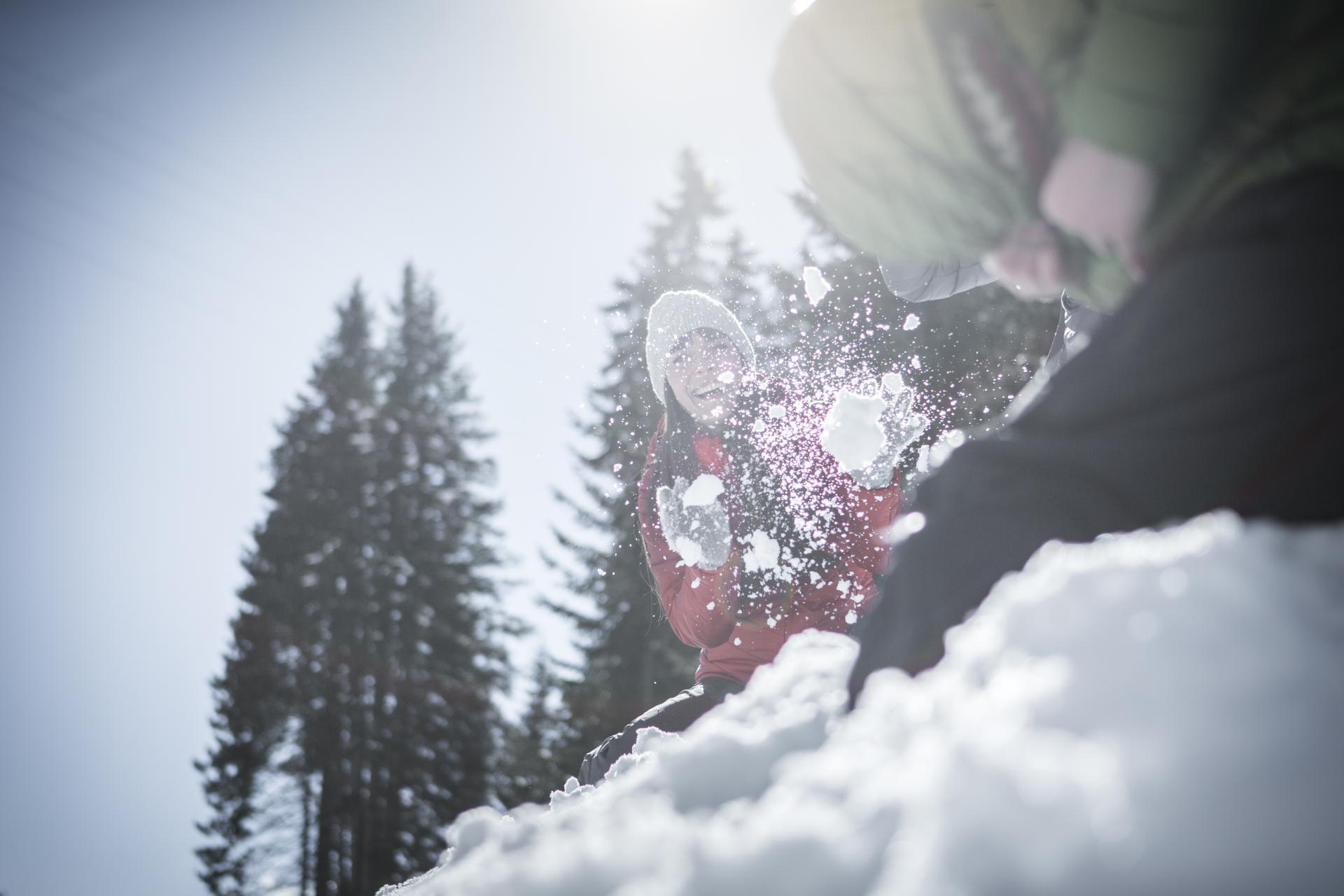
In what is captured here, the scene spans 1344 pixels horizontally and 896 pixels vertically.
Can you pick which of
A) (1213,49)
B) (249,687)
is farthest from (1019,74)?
(249,687)

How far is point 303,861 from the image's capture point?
16391 mm

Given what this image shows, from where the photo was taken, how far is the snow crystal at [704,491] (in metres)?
2.76

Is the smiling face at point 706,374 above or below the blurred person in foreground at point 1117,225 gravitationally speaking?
above

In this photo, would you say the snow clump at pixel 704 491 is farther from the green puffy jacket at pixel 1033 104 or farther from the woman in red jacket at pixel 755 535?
the green puffy jacket at pixel 1033 104

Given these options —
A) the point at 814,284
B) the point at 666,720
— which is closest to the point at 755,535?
the point at 666,720

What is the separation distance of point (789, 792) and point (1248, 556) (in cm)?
43

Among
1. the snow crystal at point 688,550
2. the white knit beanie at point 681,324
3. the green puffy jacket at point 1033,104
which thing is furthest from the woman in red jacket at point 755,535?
the green puffy jacket at point 1033,104

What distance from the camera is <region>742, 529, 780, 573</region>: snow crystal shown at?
8.59 ft

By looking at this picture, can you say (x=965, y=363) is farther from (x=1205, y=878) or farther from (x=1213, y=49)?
(x=1205, y=878)

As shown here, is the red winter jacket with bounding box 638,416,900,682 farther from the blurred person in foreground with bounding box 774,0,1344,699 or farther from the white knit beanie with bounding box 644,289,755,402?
the blurred person in foreground with bounding box 774,0,1344,699

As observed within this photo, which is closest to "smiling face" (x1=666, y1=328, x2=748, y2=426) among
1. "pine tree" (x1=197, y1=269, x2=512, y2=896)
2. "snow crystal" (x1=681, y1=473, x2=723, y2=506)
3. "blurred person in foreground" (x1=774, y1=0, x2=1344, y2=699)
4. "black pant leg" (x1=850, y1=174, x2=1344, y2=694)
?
"snow crystal" (x1=681, y1=473, x2=723, y2=506)

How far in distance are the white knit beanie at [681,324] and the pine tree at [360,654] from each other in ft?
46.7

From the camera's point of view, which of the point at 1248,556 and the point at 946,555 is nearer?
the point at 1248,556

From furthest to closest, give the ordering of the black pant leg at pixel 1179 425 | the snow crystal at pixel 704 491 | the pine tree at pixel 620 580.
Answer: the pine tree at pixel 620 580 < the snow crystal at pixel 704 491 < the black pant leg at pixel 1179 425
